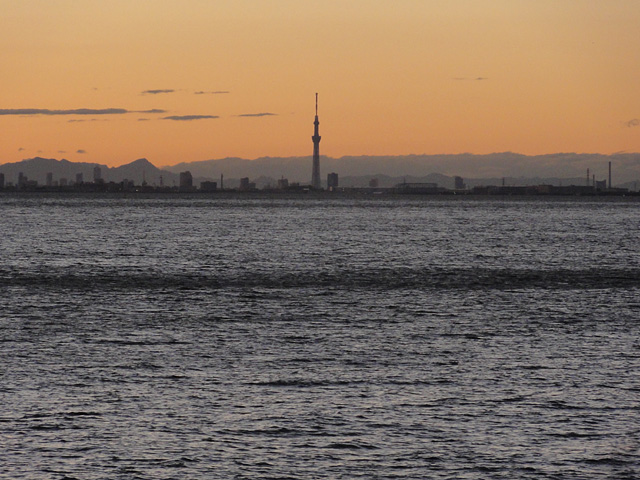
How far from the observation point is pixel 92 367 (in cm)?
2573

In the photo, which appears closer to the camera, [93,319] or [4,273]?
[93,319]

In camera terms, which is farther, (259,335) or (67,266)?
(67,266)

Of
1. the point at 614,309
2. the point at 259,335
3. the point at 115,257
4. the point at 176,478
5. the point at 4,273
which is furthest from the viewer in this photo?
the point at 115,257

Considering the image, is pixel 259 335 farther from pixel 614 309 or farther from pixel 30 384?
pixel 614 309

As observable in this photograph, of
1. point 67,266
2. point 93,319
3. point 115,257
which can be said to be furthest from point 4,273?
point 93,319

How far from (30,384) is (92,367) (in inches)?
105

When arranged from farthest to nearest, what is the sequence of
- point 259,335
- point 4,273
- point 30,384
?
point 4,273 → point 259,335 → point 30,384

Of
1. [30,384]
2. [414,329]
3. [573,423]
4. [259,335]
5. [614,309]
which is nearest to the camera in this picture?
[573,423]

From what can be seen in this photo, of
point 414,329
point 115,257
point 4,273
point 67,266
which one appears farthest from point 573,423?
point 115,257

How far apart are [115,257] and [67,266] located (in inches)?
411

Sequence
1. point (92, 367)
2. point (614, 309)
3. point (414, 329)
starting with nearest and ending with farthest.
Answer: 1. point (92, 367)
2. point (414, 329)
3. point (614, 309)

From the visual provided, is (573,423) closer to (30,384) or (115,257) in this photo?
(30,384)

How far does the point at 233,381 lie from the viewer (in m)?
23.8

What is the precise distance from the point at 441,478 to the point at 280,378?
865cm
